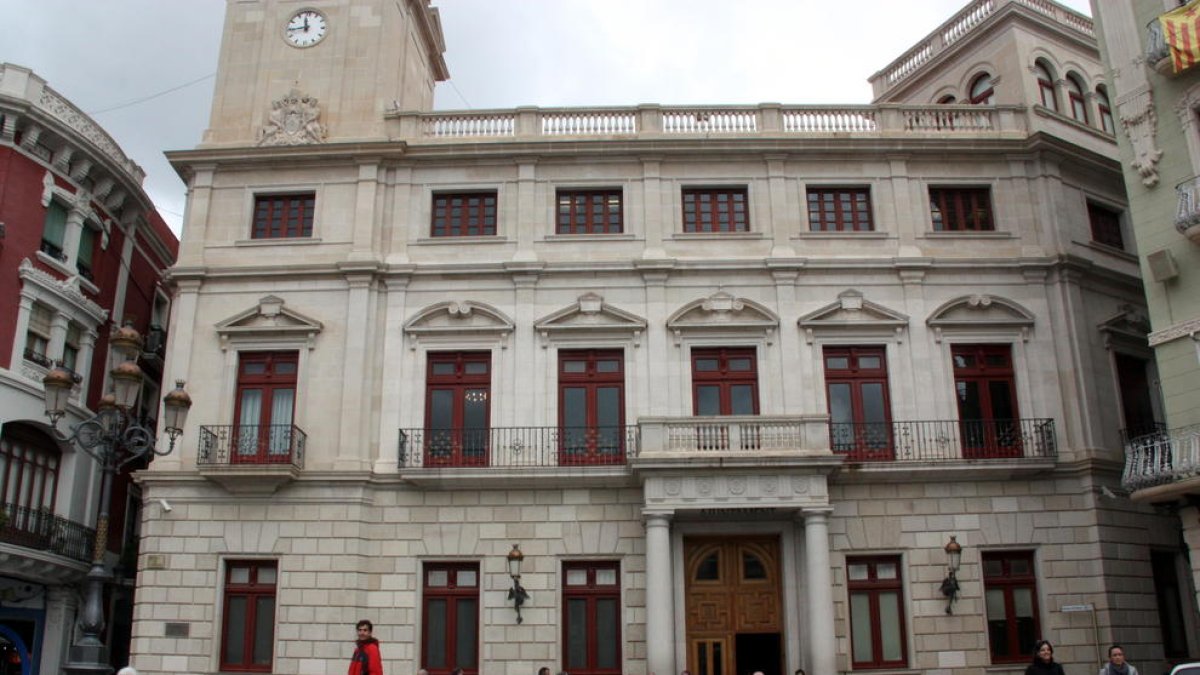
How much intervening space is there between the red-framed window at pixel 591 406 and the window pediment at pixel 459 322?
4.85ft

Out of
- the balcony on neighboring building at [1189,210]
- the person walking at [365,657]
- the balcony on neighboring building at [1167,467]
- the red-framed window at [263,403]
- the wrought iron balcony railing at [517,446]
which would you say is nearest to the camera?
the person walking at [365,657]

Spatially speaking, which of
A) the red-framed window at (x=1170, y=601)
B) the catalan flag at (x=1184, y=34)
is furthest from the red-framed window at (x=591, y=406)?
the catalan flag at (x=1184, y=34)

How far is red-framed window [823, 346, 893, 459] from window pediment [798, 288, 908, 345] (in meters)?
0.45

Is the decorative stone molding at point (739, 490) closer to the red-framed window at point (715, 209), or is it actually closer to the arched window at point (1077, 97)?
the red-framed window at point (715, 209)

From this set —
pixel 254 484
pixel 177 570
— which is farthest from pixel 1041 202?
pixel 177 570

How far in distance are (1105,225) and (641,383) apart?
1201 centimetres

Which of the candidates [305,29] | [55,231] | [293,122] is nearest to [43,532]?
[55,231]

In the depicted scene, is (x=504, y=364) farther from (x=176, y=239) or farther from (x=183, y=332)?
(x=176, y=239)

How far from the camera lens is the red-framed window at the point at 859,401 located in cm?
2234

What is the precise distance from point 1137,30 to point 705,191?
9368mm

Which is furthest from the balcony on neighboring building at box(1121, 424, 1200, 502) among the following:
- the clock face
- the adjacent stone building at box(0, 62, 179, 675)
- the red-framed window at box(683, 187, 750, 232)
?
the adjacent stone building at box(0, 62, 179, 675)

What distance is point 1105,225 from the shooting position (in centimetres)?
2516

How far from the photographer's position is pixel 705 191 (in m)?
24.4

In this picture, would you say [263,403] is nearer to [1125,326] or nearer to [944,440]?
[944,440]
